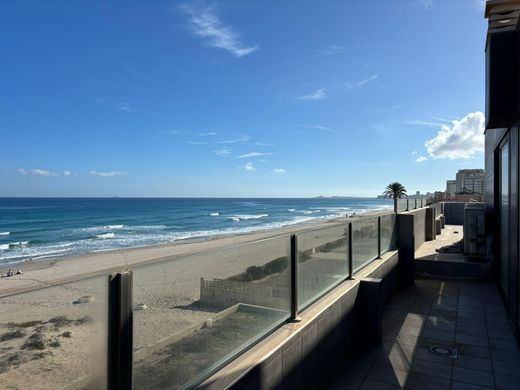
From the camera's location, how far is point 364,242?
5754mm

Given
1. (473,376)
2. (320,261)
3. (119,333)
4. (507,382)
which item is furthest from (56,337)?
(507,382)

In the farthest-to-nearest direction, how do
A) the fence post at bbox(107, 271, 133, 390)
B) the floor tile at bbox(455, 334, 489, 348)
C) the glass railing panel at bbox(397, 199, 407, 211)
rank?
the glass railing panel at bbox(397, 199, 407, 211), the floor tile at bbox(455, 334, 489, 348), the fence post at bbox(107, 271, 133, 390)

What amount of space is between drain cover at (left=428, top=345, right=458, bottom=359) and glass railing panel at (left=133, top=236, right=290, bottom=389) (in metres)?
2.48

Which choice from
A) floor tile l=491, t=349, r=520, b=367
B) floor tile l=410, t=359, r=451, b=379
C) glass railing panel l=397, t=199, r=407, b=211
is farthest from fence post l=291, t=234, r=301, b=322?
glass railing panel l=397, t=199, r=407, b=211

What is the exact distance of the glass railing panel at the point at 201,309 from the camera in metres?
1.91

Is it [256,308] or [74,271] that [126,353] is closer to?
[256,308]

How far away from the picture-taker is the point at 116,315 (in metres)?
1.70

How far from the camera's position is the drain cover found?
442 centimetres

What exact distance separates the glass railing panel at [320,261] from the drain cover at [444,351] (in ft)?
4.59

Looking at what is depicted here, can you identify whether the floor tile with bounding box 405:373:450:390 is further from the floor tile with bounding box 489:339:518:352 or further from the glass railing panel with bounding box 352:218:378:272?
the glass railing panel with bounding box 352:218:378:272

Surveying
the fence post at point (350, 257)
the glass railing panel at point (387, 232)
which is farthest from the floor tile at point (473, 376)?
the glass railing panel at point (387, 232)

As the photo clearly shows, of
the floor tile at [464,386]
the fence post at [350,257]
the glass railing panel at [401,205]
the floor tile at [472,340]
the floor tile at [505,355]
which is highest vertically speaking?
the glass railing panel at [401,205]

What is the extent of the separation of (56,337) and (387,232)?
21.7 feet

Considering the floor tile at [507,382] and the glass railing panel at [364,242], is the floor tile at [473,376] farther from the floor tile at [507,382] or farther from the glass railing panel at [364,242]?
the glass railing panel at [364,242]
